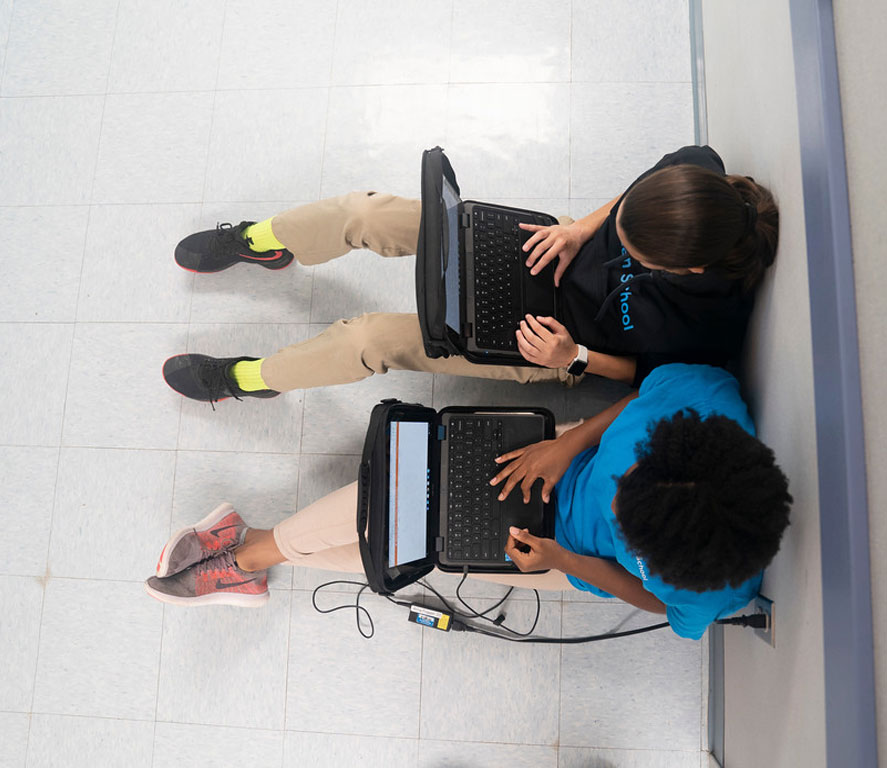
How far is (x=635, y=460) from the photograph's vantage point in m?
1.24

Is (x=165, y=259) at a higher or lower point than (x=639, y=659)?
higher

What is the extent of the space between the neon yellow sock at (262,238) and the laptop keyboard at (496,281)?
28.8 inches

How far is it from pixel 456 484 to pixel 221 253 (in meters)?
1.19

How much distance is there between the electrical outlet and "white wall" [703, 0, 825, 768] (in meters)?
0.02

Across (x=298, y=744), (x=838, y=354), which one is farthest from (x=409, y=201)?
(x=298, y=744)

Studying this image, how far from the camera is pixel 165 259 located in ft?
7.38

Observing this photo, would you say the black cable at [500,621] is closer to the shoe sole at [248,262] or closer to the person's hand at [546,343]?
the person's hand at [546,343]

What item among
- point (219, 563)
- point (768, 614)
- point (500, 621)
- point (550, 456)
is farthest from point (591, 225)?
point (219, 563)

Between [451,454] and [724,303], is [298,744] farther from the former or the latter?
[724,303]

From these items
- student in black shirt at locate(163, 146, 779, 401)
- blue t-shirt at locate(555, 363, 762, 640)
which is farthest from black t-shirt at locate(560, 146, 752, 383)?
blue t-shirt at locate(555, 363, 762, 640)

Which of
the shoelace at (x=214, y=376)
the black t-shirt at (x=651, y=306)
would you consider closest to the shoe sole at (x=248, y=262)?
the shoelace at (x=214, y=376)

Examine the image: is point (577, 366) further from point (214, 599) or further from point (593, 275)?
point (214, 599)

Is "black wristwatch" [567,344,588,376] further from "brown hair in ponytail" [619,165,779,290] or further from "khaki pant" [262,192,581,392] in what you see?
"brown hair in ponytail" [619,165,779,290]

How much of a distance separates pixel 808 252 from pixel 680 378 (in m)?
0.36
